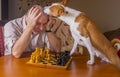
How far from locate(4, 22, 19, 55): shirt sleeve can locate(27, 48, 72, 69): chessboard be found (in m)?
0.32

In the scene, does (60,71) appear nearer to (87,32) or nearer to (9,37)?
(87,32)

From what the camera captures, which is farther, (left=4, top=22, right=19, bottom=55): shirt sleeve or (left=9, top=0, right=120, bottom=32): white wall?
(left=9, top=0, right=120, bottom=32): white wall

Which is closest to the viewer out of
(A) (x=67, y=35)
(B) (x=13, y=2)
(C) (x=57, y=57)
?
(C) (x=57, y=57)

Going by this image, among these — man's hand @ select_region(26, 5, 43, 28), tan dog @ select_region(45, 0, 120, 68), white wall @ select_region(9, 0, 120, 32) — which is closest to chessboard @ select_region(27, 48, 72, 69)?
tan dog @ select_region(45, 0, 120, 68)

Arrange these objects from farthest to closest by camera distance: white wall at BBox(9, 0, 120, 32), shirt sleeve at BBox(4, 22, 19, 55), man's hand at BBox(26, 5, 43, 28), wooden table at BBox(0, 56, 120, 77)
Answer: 1. white wall at BBox(9, 0, 120, 32)
2. shirt sleeve at BBox(4, 22, 19, 55)
3. man's hand at BBox(26, 5, 43, 28)
4. wooden table at BBox(0, 56, 120, 77)

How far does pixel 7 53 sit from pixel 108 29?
148cm

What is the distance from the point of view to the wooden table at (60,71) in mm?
1167

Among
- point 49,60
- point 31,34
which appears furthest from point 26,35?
point 49,60

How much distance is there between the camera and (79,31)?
1.22 metres

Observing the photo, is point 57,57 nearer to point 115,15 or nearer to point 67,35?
point 67,35

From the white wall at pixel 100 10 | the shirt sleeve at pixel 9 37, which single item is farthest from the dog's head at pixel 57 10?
the white wall at pixel 100 10

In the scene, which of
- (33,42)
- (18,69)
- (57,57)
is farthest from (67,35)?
(18,69)

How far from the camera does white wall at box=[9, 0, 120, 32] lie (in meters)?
2.75

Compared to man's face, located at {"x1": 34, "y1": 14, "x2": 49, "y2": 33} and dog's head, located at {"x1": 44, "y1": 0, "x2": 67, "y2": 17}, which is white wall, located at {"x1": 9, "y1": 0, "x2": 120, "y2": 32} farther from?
dog's head, located at {"x1": 44, "y1": 0, "x2": 67, "y2": 17}
